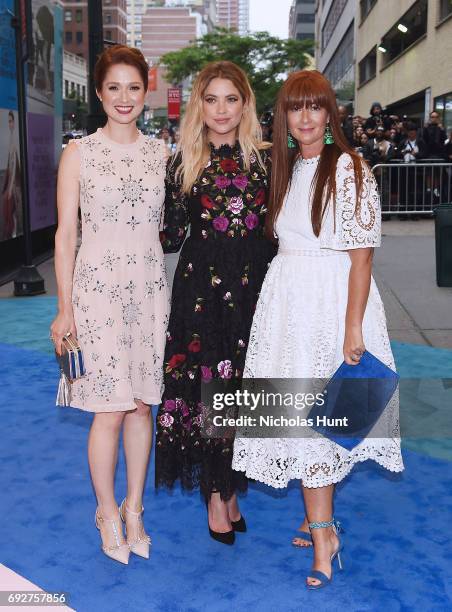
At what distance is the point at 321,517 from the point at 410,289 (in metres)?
6.64

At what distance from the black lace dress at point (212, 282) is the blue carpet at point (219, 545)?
16.6 inches

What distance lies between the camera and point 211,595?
3.07 m

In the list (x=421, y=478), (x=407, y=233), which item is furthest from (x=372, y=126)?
(x=421, y=478)

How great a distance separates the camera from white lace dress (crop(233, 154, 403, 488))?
294cm

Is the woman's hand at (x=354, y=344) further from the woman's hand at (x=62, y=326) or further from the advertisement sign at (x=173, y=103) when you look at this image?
the advertisement sign at (x=173, y=103)

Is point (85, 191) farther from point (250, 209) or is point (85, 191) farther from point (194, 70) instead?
point (194, 70)

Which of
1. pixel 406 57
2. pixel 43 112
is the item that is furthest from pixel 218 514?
pixel 406 57

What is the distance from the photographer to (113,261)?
314 cm

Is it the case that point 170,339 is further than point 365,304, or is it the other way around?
point 170,339

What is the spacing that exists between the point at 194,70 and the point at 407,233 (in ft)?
191

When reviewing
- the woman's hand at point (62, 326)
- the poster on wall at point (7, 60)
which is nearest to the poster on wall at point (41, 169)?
the poster on wall at point (7, 60)

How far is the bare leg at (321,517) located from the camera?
10.3 feet

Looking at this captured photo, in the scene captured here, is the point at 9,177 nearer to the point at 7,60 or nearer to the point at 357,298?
the point at 7,60

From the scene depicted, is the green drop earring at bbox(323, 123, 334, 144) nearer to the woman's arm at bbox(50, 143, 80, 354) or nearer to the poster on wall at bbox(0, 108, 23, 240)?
the woman's arm at bbox(50, 143, 80, 354)
